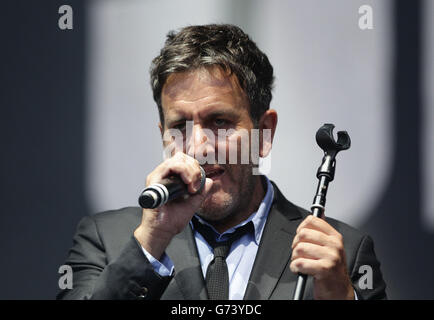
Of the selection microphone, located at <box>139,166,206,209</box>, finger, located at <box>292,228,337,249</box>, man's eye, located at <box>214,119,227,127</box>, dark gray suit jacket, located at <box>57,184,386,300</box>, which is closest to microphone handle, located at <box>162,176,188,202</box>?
microphone, located at <box>139,166,206,209</box>

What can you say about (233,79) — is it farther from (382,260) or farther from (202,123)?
(382,260)

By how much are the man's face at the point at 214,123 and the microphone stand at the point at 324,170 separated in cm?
56

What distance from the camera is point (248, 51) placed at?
98.3 inches

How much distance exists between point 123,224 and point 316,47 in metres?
1.43

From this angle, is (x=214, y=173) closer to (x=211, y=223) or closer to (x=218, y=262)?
Answer: (x=211, y=223)

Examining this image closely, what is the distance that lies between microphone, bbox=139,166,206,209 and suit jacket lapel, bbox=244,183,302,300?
1.55 feet

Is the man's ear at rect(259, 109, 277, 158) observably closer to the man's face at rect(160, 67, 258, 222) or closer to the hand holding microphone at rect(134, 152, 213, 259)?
the man's face at rect(160, 67, 258, 222)

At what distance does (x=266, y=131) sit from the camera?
2559 millimetres

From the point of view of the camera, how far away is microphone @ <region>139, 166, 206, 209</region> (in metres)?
1.55

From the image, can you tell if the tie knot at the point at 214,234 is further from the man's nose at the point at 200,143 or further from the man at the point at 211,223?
the man's nose at the point at 200,143

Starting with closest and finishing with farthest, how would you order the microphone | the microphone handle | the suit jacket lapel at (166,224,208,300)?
1. the microphone
2. the microphone handle
3. the suit jacket lapel at (166,224,208,300)
